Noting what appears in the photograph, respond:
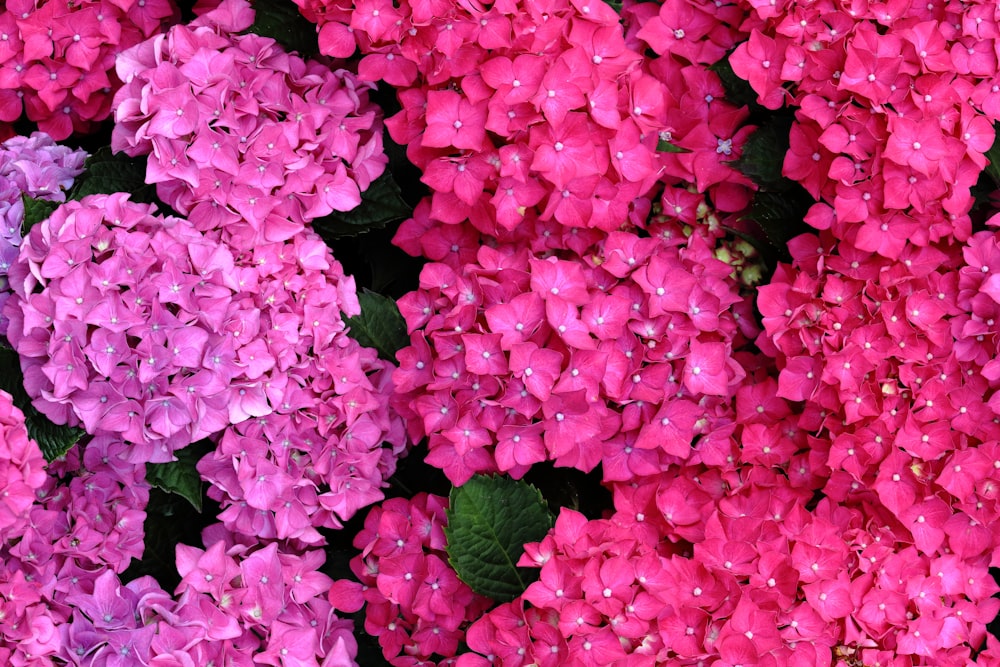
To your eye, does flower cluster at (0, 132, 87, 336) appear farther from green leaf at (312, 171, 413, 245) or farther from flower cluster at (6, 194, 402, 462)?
green leaf at (312, 171, 413, 245)

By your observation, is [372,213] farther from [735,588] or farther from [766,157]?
[735,588]

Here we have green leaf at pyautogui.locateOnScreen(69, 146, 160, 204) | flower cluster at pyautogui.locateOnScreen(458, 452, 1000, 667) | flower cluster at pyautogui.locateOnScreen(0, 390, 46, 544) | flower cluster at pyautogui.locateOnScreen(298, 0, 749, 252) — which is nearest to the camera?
flower cluster at pyautogui.locateOnScreen(0, 390, 46, 544)

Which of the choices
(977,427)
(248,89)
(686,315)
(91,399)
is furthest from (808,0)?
(91,399)

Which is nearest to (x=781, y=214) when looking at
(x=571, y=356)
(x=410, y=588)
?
(x=571, y=356)

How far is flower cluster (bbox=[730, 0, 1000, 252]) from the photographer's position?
4.84ft

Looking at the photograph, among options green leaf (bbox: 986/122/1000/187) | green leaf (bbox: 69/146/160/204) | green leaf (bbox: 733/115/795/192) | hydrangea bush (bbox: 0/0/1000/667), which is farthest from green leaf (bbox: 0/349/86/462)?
green leaf (bbox: 986/122/1000/187)

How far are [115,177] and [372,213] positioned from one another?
0.39 m

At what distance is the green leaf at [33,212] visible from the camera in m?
1.46

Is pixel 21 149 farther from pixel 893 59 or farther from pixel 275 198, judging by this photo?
pixel 893 59

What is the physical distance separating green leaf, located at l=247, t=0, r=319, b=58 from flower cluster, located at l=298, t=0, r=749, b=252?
0.09 meters

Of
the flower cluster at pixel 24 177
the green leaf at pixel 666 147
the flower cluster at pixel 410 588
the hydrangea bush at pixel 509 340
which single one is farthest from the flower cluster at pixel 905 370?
the flower cluster at pixel 24 177

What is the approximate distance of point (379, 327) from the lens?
65.8 inches

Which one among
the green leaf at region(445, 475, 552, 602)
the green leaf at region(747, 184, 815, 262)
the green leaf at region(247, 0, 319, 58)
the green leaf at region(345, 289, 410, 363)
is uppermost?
the green leaf at region(247, 0, 319, 58)

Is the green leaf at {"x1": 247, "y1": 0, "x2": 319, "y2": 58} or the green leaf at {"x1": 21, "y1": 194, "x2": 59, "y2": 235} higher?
the green leaf at {"x1": 247, "y1": 0, "x2": 319, "y2": 58}
